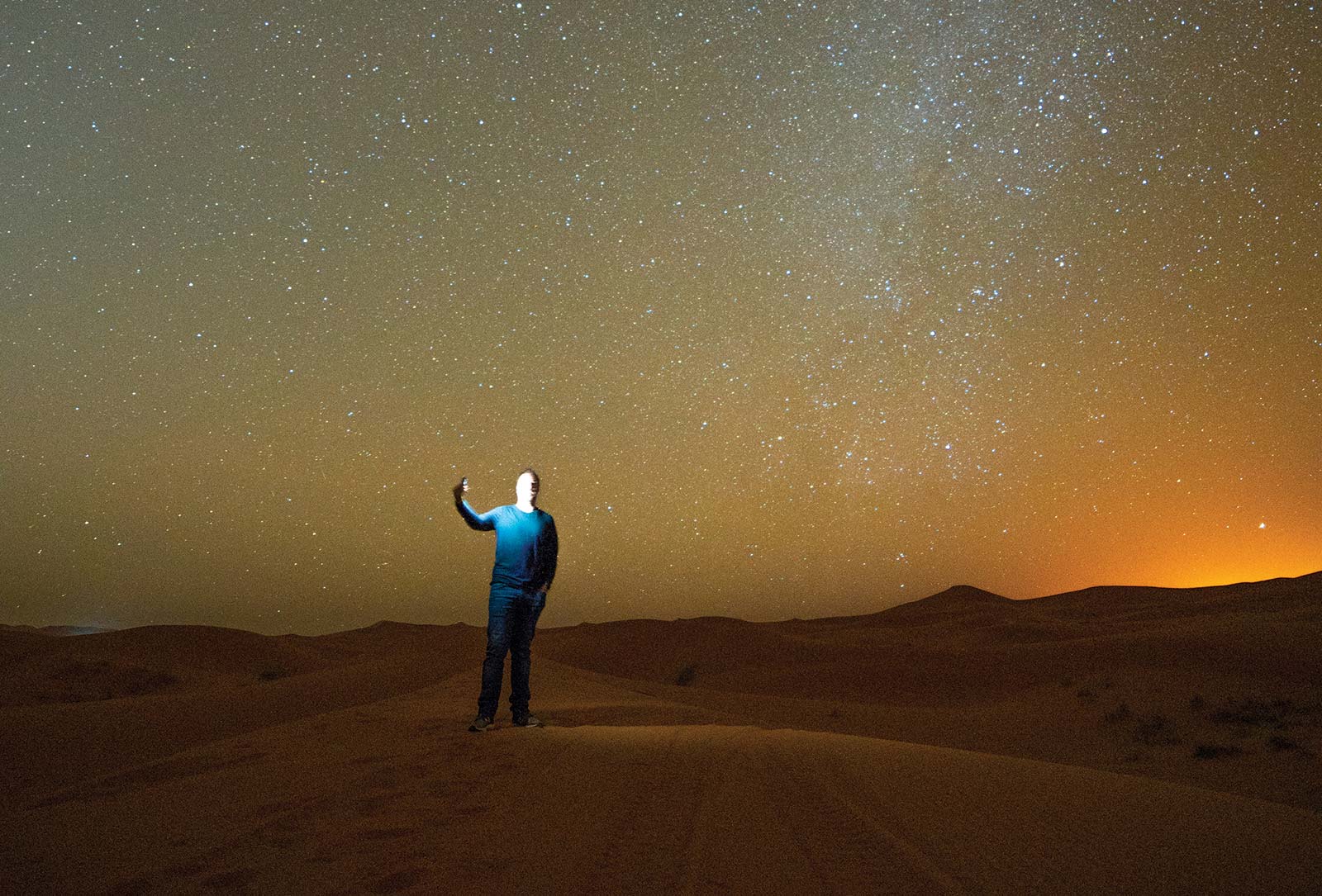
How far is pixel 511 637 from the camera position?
6586mm

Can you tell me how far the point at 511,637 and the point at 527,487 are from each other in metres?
1.34

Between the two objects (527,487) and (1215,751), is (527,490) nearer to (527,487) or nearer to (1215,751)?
(527,487)

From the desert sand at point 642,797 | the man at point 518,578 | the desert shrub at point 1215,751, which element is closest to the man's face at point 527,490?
the man at point 518,578

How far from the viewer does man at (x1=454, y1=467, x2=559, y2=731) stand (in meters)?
6.47

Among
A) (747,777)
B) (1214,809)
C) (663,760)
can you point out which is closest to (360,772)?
(663,760)

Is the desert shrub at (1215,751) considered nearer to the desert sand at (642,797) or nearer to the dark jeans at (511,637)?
the desert sand at (642,797)

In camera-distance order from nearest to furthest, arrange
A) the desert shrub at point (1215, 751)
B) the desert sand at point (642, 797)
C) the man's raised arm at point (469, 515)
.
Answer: the desert sand at point (642, 797) < the man's raised arm at point (469, 515) < the desert shrub at point (1215, 751)

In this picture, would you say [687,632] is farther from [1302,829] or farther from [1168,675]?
[1302,829]

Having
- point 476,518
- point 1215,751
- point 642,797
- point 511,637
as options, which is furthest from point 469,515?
point 1215,751

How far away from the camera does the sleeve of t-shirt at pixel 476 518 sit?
6.32 meters

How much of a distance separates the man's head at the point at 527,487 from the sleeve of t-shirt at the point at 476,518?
0.29 m

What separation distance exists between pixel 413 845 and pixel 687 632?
2858cm

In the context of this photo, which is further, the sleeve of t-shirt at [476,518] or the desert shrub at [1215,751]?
the desert shrub at [1215,751]

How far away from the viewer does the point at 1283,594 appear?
29234 mm
